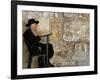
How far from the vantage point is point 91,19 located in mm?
2102

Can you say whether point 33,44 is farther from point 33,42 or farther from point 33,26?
point 33,26

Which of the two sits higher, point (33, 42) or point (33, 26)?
point (33, 26)

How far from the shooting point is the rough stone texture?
193cm

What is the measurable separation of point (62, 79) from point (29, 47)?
441 millimetres

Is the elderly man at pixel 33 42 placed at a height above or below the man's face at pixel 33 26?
below

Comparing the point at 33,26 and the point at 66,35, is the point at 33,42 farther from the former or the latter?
the point at 66,35

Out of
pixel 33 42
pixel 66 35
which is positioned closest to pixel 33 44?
pixel 33 42

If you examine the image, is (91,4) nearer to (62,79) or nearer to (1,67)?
(62,79)

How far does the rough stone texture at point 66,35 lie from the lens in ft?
6.33

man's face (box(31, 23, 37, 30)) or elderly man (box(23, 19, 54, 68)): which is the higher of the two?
man's face (box(31, 23, 37, 30))

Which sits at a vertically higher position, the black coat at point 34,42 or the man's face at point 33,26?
the man's face at point 33,26

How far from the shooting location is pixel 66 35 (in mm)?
2008

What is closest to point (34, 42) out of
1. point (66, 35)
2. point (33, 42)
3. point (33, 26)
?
point (33, 42)

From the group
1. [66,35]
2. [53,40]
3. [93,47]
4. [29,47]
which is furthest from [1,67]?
[93,47]
